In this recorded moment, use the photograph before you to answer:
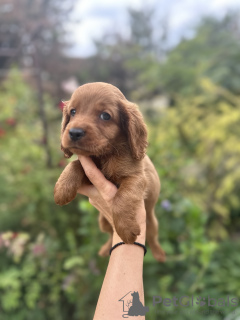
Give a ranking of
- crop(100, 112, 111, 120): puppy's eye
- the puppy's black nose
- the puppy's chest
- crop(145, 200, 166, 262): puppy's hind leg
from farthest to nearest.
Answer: crop(145, 200, 166, 262): puppy's hind leg, the puppy's chest, crop(100, 112, 111, 120): puppy's eye, the puppy's black nose

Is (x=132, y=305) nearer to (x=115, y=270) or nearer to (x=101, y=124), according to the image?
(x=115, y=270)

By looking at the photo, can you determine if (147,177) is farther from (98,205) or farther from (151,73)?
(151,73)

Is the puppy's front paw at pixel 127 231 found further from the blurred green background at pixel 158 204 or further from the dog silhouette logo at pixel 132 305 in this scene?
the blurred green background at pixel 158 204

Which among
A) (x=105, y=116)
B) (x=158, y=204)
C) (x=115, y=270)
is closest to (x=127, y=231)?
(x=115, y=270)

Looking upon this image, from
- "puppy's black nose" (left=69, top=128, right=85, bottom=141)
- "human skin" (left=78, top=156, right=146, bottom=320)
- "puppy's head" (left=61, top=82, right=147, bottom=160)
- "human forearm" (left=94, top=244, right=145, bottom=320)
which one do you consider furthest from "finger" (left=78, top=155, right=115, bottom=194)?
"human forearm" (left=94, top=244, right=145, bottom=320)

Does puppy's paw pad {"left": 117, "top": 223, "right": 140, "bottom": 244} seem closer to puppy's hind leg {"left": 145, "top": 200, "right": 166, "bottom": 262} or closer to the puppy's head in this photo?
the puppy's head

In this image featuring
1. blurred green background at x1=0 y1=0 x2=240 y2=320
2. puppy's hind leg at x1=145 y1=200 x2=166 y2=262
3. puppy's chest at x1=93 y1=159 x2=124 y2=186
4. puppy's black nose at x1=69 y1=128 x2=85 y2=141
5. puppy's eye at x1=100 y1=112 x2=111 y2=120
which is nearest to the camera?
puppy's black nose at x1=69 y1=128 x2=85 y2=141
